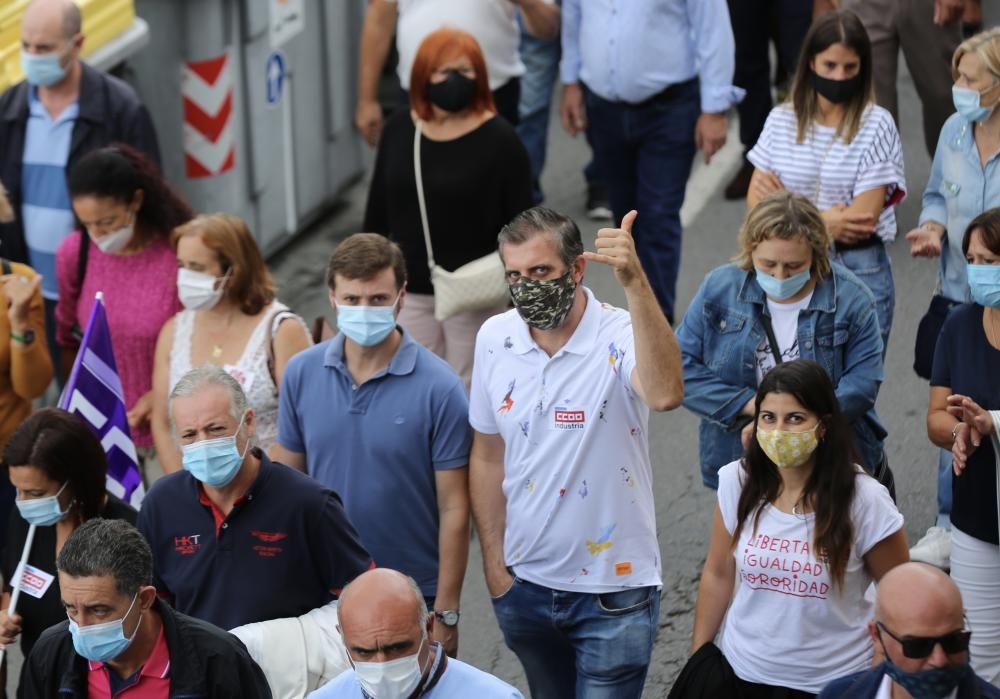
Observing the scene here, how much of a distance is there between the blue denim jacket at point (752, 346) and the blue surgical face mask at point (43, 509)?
82.6 inches

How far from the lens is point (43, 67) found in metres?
8.28

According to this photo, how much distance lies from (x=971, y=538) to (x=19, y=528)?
3.18 meters

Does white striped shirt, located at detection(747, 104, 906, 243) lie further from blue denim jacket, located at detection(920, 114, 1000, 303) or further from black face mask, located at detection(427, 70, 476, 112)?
black face mask, located at detection(427, 70, 476, 112)

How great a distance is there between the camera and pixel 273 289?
22.4 feet

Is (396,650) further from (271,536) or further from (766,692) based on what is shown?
(766,692)

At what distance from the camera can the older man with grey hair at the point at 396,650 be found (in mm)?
4496

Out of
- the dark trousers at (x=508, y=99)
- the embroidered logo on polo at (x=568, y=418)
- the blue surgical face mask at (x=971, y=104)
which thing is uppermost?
the blue surgical face mask at (x=971, y=104)

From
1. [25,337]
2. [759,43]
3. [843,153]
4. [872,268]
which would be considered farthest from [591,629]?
[759,43]

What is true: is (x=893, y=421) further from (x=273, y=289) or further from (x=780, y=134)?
(x=273, y=289)

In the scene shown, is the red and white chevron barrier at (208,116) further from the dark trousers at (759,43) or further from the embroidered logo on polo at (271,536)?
the embroidered logo on polo at (271,536)

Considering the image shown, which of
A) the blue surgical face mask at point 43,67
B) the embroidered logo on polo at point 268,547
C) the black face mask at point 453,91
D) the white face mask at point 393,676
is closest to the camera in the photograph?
the white face mask at point 393,676

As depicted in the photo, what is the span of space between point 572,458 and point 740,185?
19.7 ft

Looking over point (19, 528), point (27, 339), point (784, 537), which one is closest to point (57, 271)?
point (27, 339)

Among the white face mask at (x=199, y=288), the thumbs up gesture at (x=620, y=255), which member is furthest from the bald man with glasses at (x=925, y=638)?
the white face mask at (x=199, y=288)
